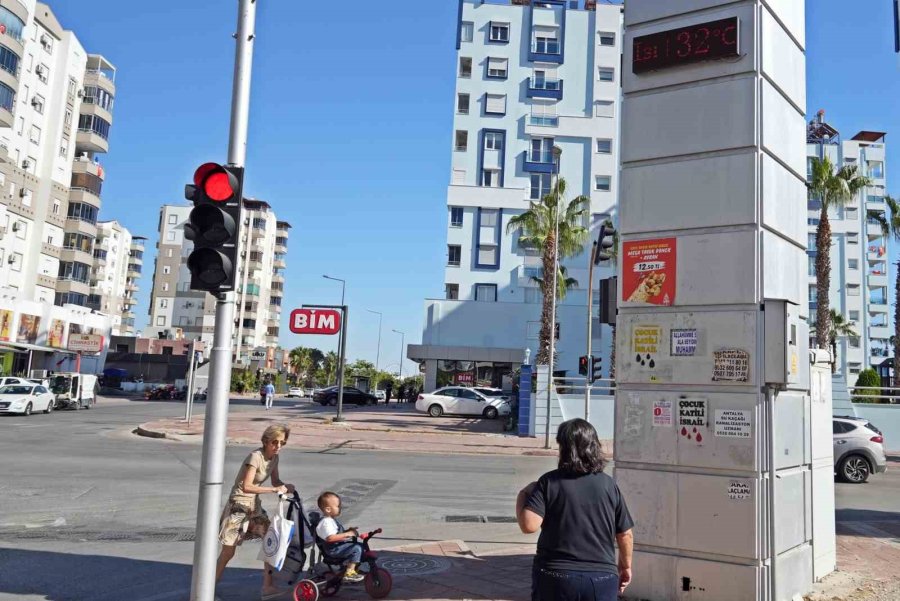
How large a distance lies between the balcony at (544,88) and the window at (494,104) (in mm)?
1983

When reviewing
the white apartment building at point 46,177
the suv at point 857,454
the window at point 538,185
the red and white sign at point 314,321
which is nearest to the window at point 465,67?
the window at point 538,185

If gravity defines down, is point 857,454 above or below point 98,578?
above

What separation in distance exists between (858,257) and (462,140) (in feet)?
151

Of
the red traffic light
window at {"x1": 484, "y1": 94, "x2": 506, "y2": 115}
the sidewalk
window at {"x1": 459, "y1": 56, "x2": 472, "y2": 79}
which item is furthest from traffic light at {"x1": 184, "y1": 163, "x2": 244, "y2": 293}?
window at {"x1": 459, "y1": 56, "x2": 472, "y2": 79}

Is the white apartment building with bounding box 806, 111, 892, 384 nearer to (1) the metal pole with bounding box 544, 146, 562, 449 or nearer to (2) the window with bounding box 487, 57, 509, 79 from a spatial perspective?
(2) the window with bounding box 487, 57, 509, 79

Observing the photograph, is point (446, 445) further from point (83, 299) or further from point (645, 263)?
point (83, 299)

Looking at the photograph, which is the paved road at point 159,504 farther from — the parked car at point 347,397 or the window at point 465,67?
the window at point 465,67

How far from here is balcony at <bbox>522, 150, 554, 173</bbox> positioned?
5597 centimetres

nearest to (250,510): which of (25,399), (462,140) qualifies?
(25,399)

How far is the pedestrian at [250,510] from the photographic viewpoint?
21.5ft

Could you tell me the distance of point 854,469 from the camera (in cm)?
1733

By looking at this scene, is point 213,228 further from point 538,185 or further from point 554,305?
point 538,185

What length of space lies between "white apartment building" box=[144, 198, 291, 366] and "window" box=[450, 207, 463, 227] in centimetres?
5151

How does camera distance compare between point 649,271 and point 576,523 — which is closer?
point 576,523
